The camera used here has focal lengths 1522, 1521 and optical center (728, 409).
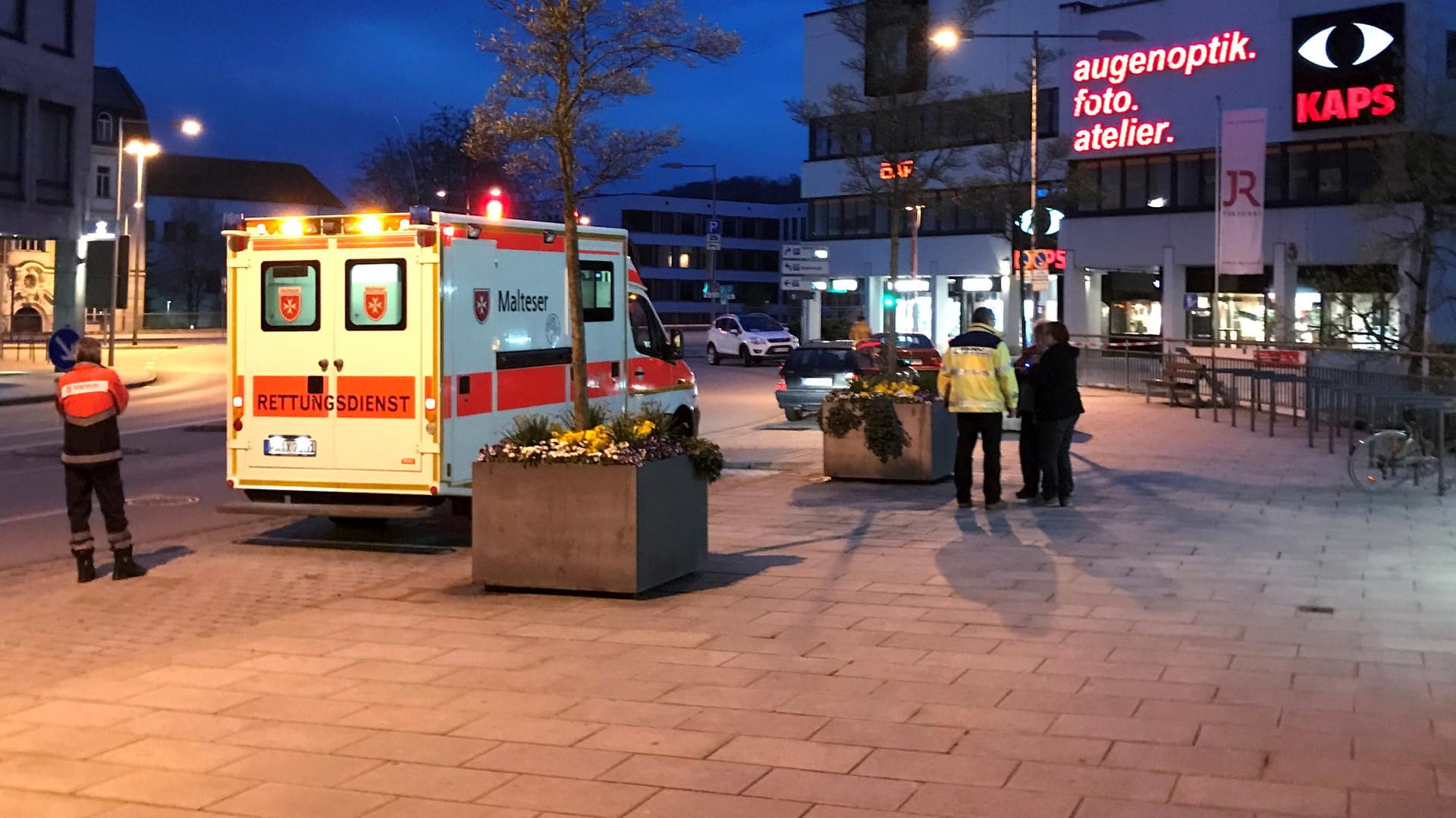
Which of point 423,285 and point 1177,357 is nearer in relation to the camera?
point 423,285

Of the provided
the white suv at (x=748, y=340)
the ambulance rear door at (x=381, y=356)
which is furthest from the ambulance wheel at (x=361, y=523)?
the white suv at (x=748, y=340)

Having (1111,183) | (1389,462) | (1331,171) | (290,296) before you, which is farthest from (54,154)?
(1331,171)

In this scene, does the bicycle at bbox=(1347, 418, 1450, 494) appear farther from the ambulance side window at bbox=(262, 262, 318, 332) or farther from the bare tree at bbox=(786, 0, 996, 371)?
the ambulance side window at bbox=(262, 262, 318, 332)

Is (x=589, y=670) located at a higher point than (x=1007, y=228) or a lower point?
lower

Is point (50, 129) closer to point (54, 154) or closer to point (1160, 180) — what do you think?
point (54, 154)

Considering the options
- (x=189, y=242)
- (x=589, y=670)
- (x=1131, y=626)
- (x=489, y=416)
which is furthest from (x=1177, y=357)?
(x=189, y=242)

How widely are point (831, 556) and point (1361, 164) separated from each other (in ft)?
139

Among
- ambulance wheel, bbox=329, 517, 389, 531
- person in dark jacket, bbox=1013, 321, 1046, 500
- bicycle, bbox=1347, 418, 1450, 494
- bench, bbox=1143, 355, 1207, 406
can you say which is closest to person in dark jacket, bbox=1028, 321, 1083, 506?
person in dark jacket, bbox=1013, 321, 1046, 500

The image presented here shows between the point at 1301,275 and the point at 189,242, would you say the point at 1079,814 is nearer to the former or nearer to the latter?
the point at 1301,275

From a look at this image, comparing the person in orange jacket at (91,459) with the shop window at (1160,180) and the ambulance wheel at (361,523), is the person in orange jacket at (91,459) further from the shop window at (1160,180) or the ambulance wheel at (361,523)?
the shop window at (1160,180)

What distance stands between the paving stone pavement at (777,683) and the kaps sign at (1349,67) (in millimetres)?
38419

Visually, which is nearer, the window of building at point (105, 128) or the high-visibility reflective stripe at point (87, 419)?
the high-visibility reflective stripe at point (87, 419)

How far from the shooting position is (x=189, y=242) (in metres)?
99.4

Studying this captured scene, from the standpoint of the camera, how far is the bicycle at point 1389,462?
15.5 meters
